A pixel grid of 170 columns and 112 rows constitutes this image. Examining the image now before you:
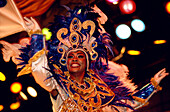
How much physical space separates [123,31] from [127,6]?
1.46 feet

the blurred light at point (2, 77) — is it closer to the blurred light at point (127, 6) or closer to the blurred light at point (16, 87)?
the blurred light at point (16, 87)

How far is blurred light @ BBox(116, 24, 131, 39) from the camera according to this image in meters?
5.53

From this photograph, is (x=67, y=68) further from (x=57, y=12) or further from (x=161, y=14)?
(x=161, y=14)

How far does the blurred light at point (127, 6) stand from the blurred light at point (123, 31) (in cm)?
26

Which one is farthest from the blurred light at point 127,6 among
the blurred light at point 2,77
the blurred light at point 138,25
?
the blurred light at point 2,77

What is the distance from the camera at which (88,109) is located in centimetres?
362

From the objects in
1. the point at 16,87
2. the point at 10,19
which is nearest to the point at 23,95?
the point at 16,87

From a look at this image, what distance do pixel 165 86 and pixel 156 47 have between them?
81 cm

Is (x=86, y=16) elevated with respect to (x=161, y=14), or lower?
elevated

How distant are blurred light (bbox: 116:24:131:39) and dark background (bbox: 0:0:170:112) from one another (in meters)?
0.09

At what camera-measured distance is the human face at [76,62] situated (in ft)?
11.7

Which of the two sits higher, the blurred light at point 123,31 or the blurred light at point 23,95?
the blurred light at point 123,31

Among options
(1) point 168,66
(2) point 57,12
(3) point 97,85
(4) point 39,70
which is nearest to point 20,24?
(4) point 39,70

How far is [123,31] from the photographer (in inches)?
219
